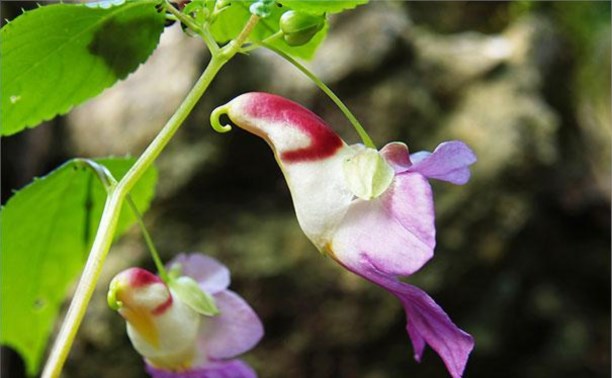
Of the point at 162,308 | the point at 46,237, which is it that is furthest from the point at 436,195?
the point at 162,308

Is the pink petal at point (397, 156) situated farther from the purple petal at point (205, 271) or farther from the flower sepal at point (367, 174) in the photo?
the purple petal at point (205, 271)

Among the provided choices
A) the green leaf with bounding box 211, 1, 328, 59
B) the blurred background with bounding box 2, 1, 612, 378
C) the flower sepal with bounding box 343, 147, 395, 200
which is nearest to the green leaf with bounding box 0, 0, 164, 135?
the green leaf with bounding box 211, 1, 328, 59

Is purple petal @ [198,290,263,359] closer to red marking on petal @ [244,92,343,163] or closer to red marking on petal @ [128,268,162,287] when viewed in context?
red marking on petal @ [128,268,162,287]

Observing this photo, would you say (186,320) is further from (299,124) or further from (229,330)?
(299,124)

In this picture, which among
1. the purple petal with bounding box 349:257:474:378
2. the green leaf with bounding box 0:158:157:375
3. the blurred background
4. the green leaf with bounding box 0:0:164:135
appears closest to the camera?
the purple petal with bounding box 349:257:474:378

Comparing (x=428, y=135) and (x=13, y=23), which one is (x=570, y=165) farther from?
(x=13, y=23)

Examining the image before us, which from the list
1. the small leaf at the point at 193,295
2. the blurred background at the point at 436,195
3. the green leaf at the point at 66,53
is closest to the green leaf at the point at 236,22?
the green leaf at the point at 66,53

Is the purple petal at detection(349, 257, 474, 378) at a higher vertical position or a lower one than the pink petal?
lower

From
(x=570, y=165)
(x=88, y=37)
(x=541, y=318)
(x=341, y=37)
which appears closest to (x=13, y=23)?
(x=88, y=37)
